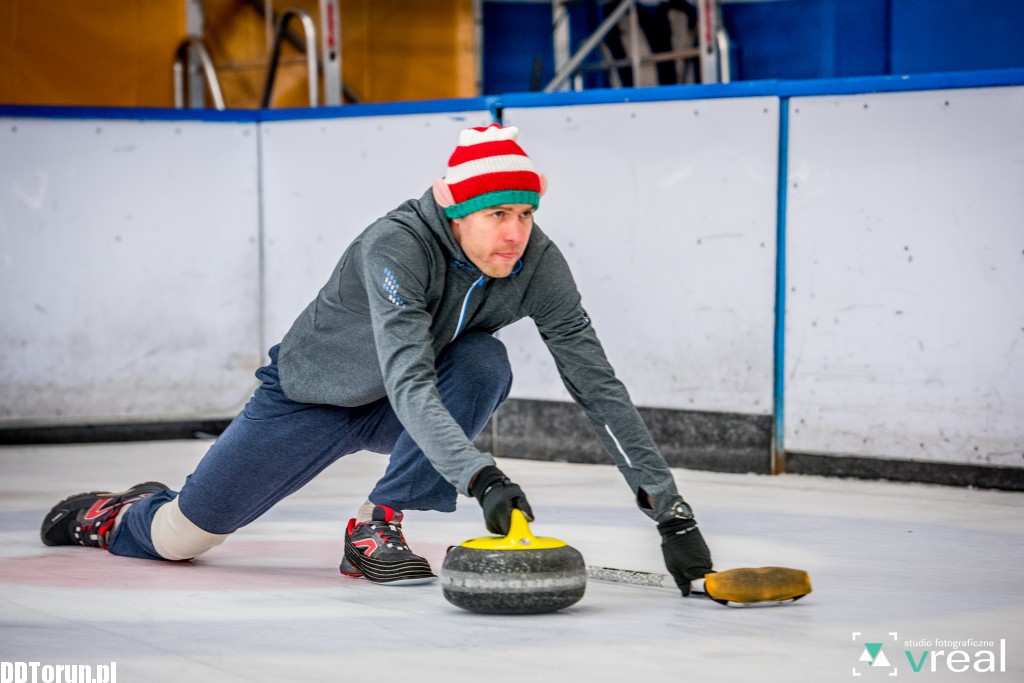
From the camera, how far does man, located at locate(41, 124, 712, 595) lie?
2.70 meters

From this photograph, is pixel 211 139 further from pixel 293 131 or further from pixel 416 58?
pixel 416 58

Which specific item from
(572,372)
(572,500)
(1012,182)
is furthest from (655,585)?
(1012,182)

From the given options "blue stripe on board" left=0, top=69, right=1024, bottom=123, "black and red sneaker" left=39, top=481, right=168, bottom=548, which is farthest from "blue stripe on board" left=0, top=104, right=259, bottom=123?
"black and red sneaker" left=39, top=481, right=168, bottom=548

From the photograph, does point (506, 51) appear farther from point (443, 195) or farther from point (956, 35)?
point (443, 195)

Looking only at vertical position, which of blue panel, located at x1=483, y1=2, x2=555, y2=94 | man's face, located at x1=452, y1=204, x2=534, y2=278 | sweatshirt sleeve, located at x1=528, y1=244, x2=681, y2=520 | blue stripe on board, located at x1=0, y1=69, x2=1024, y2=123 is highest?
blue panel, located at x1=483, y1=2, x2=555, y2=94

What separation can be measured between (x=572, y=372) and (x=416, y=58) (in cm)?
587

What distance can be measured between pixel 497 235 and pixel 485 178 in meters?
0.11

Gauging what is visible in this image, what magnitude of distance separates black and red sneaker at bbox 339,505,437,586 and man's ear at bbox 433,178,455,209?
681mm

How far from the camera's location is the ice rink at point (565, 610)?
229cm

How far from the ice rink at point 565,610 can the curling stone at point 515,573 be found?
1.7 inches

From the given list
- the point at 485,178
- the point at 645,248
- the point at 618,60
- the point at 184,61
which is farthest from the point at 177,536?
the point at 618,60

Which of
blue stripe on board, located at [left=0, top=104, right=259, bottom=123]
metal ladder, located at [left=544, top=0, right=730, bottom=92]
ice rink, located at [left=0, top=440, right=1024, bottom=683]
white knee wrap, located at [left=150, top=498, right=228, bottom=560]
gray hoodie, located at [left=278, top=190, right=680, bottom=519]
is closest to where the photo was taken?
ice rink, located at [left=0, top=440, right=1024, bottom=683]

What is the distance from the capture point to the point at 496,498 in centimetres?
248

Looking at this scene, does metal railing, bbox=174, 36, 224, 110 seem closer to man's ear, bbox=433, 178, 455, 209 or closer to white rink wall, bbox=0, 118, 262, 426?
white rink wall, bbox=0, 118, 262, 426
